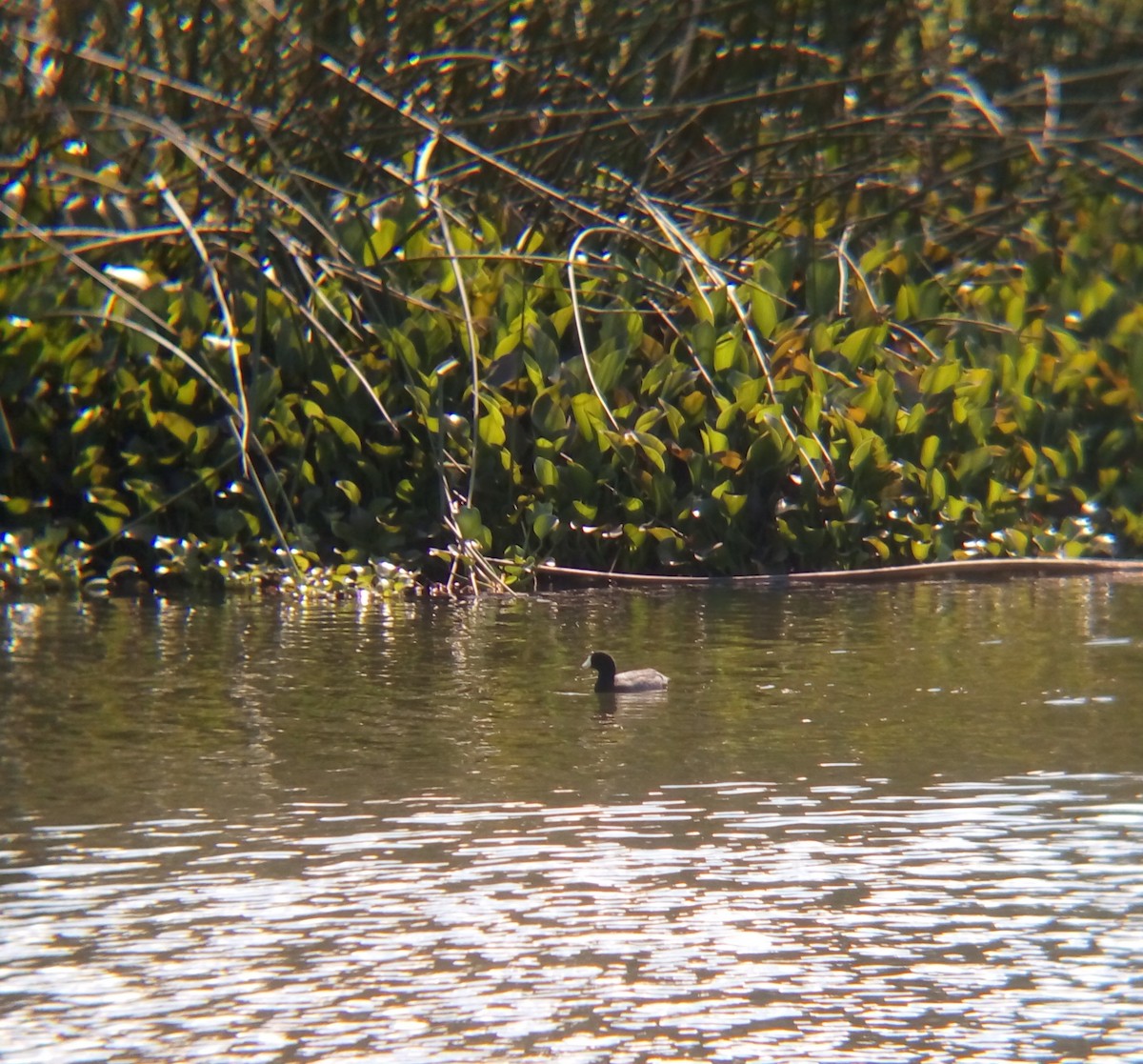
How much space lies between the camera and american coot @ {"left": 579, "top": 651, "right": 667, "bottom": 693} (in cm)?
498

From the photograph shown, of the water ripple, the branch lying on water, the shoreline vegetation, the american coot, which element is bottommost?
the water ripple

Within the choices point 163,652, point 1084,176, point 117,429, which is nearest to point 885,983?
point 163,652

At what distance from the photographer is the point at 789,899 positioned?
331 centimetres

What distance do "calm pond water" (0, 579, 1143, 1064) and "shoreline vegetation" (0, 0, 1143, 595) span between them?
1311 millimetres

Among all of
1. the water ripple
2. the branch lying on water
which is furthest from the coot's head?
the branch lying on water

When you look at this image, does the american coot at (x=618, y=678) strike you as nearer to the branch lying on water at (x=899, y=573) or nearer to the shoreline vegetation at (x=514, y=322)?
the shoreline vegetation at (x=514, y=322)

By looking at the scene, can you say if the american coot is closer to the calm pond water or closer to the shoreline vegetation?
the calm pond water

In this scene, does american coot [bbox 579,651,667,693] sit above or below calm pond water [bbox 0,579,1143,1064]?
above

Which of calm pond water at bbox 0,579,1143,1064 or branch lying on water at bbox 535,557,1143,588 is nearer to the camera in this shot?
calm pond water at bbox 0,579,1143,1064

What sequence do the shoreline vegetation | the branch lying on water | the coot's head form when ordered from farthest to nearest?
the shoreline vegetation, the branch lying on water, the coot's head

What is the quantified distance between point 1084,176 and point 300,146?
155 inches

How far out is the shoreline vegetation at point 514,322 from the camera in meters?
7.13

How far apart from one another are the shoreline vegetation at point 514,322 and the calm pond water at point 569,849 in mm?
1311

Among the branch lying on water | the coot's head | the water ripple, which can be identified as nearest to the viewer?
the water ripple
